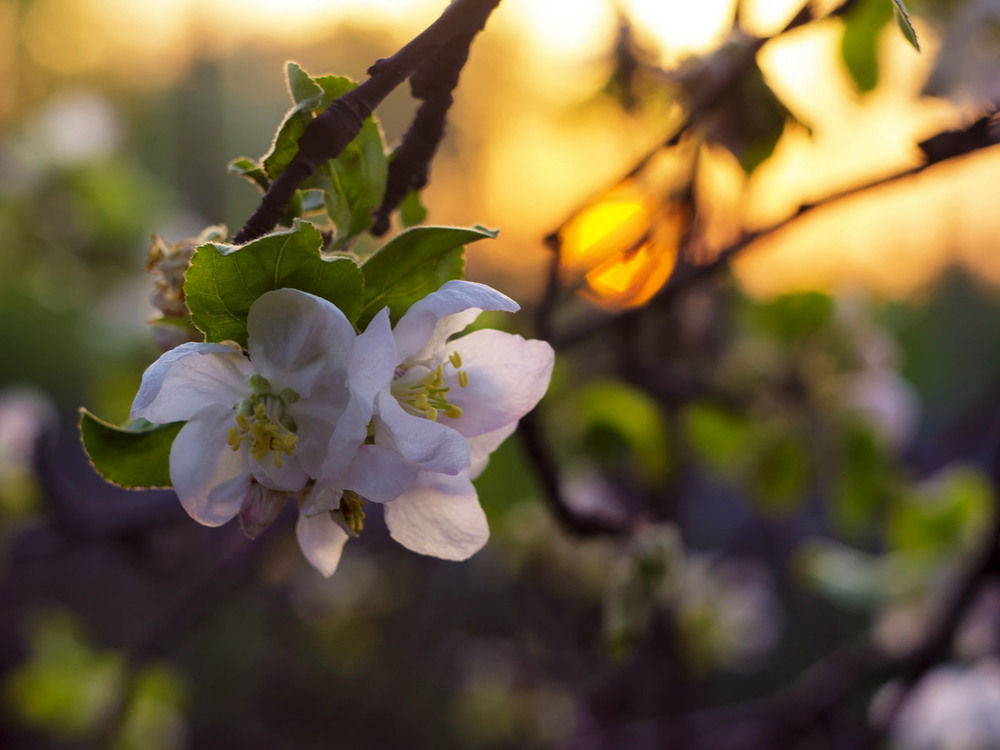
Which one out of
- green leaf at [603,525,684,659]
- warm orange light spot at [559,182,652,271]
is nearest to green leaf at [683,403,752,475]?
warm orange light spot at [559,182,652,271]

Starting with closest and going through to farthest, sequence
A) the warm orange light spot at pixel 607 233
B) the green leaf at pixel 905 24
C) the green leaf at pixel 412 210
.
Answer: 1. the green leaf at pixel 905 24
2. the green leaf at pixel 412 210
3. the warm orange light spot at pixel 607 233

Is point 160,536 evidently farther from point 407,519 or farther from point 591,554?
point 407,519

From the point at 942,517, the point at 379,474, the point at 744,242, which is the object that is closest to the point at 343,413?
the point at 379,474

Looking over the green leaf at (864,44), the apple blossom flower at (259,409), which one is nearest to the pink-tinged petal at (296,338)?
the apple blossom flower at (259,409)

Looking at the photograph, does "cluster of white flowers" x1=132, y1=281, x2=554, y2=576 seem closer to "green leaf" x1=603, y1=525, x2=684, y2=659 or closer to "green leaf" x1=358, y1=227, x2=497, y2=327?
"green leaf" x1=358, y1=227, x2=497, y2=327

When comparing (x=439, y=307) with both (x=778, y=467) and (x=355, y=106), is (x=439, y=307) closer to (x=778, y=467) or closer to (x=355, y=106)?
(x=355, y=106)

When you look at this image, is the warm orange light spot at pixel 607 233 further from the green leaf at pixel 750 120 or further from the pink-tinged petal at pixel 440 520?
the pink-tinged petal at pixel 440 520
